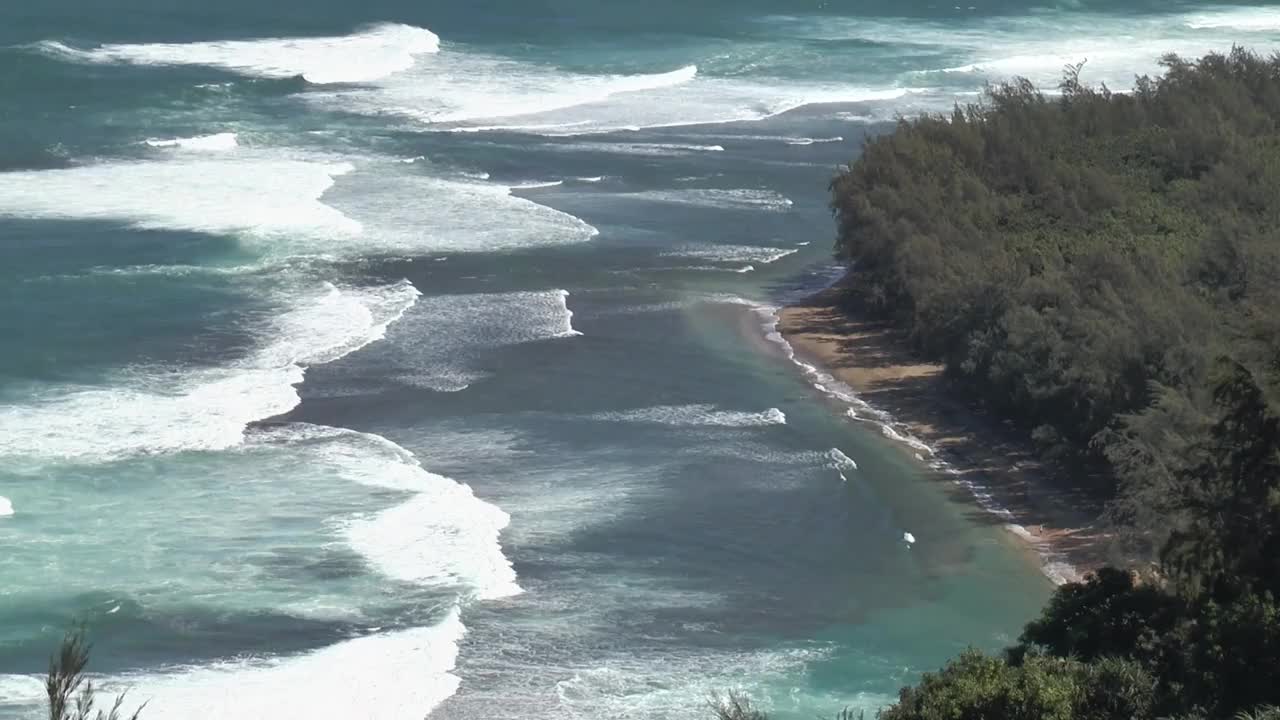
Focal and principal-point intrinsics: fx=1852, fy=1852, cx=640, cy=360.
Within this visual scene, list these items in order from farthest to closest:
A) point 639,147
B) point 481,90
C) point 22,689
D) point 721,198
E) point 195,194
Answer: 1. point 481,90
2. point 639,147
3. point 721,198
4. point 195,194
5. point 22,689

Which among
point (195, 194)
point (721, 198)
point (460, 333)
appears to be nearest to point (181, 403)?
point (460, 333)

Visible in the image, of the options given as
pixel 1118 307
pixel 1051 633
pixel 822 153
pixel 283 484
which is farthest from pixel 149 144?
pixel 1051 633

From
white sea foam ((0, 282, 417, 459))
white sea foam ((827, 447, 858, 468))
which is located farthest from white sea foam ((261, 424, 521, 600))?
white sea foam ((827, 447, 858, 468))

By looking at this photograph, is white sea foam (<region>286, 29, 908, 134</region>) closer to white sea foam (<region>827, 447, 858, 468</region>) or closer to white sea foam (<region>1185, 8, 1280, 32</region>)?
white sea foam (<region>1185, 8, 1280, 32</region>)

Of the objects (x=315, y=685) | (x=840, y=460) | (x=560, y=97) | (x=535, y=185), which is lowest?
(x=315, y=685)

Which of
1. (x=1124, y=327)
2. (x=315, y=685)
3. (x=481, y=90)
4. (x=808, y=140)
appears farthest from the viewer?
(x=481, y=90)

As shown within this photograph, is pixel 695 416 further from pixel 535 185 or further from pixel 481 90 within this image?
pixel 481 90
